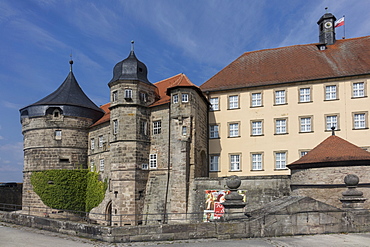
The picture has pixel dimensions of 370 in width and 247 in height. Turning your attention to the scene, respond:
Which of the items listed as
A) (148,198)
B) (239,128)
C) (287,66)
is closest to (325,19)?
(287,66)

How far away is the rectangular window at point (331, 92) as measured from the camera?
27359 mm

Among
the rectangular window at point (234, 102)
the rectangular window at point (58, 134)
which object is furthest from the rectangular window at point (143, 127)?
the rectangular window at point (58, 134)

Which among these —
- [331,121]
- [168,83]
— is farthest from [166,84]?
[331,121]

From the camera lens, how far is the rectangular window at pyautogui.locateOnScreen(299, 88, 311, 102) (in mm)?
27953

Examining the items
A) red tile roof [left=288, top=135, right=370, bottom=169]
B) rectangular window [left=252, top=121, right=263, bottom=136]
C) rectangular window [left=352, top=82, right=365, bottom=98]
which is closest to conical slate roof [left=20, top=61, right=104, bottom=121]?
rectangular window [left=252, top=121, right=263, bottom=136]

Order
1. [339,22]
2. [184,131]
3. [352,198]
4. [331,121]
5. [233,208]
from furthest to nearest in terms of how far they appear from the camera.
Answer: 1. [339,22]
2. [331,121]
3. [184,131]
4. [352,198]
5. [233,208]

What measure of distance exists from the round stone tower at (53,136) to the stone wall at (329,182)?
2153 centimetres

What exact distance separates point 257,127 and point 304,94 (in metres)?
4.25

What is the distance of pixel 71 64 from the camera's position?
39031 mm

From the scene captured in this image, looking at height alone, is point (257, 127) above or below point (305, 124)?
below

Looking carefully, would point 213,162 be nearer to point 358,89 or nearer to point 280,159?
point 280,159

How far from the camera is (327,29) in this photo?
107 ft

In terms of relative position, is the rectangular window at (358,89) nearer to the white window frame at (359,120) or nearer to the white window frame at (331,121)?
the white window frame at (359,120)

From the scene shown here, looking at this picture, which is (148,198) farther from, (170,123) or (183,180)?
(170,123)
